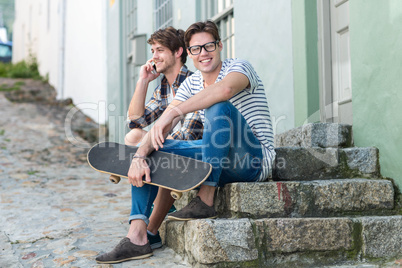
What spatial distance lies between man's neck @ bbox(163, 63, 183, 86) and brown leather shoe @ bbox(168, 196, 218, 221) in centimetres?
117

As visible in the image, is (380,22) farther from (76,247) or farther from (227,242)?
(76,247)

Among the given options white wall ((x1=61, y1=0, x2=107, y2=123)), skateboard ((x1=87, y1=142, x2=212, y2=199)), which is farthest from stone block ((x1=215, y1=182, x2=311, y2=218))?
white wall ((x1=61, y1=0, x2=107, y2=123))

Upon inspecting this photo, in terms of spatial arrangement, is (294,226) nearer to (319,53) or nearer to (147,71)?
(147,71)

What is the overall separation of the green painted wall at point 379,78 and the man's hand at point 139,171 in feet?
5.45

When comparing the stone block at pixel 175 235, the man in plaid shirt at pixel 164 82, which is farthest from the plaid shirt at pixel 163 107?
the stone block at pixel 175 235

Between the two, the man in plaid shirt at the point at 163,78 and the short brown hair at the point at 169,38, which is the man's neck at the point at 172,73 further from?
the short brown hair at the point at 169,38

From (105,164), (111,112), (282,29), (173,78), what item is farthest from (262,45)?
(111,112)

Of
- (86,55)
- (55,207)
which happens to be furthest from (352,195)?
(86,55)

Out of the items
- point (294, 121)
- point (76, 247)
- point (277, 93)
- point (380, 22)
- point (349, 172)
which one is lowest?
point (76, 247)

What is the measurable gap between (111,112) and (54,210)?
6245mm

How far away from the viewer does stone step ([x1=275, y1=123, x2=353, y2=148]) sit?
375cm

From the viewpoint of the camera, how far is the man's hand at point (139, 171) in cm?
285

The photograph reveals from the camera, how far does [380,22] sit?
3.41 meters

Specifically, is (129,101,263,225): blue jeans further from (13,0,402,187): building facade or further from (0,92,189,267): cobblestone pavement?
(13,0,402,187): building facade
